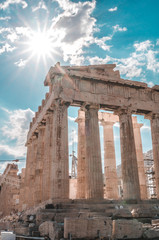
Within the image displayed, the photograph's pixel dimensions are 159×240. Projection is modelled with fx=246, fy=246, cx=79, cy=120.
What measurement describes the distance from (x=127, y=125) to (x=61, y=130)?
6490mm

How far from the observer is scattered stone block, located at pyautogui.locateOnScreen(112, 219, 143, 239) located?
9.19m

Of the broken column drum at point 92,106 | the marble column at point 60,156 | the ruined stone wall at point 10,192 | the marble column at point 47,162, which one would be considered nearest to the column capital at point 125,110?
the broken column drum at point 92,106

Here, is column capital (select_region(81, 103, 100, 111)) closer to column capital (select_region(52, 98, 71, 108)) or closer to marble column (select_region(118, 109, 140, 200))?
column capital (select_region(52, 98, 71, 108))

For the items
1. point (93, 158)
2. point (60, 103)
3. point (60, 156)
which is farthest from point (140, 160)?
point (60, 103)

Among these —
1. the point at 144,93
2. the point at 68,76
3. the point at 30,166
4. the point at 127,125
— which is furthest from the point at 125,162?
the point at 30,166

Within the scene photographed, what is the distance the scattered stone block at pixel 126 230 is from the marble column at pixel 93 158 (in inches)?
375

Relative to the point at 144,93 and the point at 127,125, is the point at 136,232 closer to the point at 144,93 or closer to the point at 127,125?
the point at 127,125

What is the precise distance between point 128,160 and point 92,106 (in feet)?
18.5

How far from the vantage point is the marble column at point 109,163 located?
25484 mm

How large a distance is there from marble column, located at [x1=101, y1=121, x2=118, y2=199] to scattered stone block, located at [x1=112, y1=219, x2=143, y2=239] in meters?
16.0

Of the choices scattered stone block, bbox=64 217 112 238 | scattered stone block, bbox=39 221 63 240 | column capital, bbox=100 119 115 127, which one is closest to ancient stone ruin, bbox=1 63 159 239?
column capital, bbox=100 119 115 127

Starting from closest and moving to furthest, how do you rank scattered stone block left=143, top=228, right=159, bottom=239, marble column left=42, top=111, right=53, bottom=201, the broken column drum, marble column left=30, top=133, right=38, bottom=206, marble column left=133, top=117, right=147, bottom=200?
scattered stone block left=143, top=228, right=159, bottom=239 → the broken column drum → marble column left=42, top=111, right=53, bottom=201 → marble column left=30, top=133, right=38, bottom=206 → marble column left=133, top=117, right=147, bottom=200

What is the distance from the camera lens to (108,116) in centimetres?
2816

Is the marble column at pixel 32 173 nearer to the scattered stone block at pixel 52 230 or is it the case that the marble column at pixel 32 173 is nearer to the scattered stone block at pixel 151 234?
the scattered stone block at pixel 52 230
